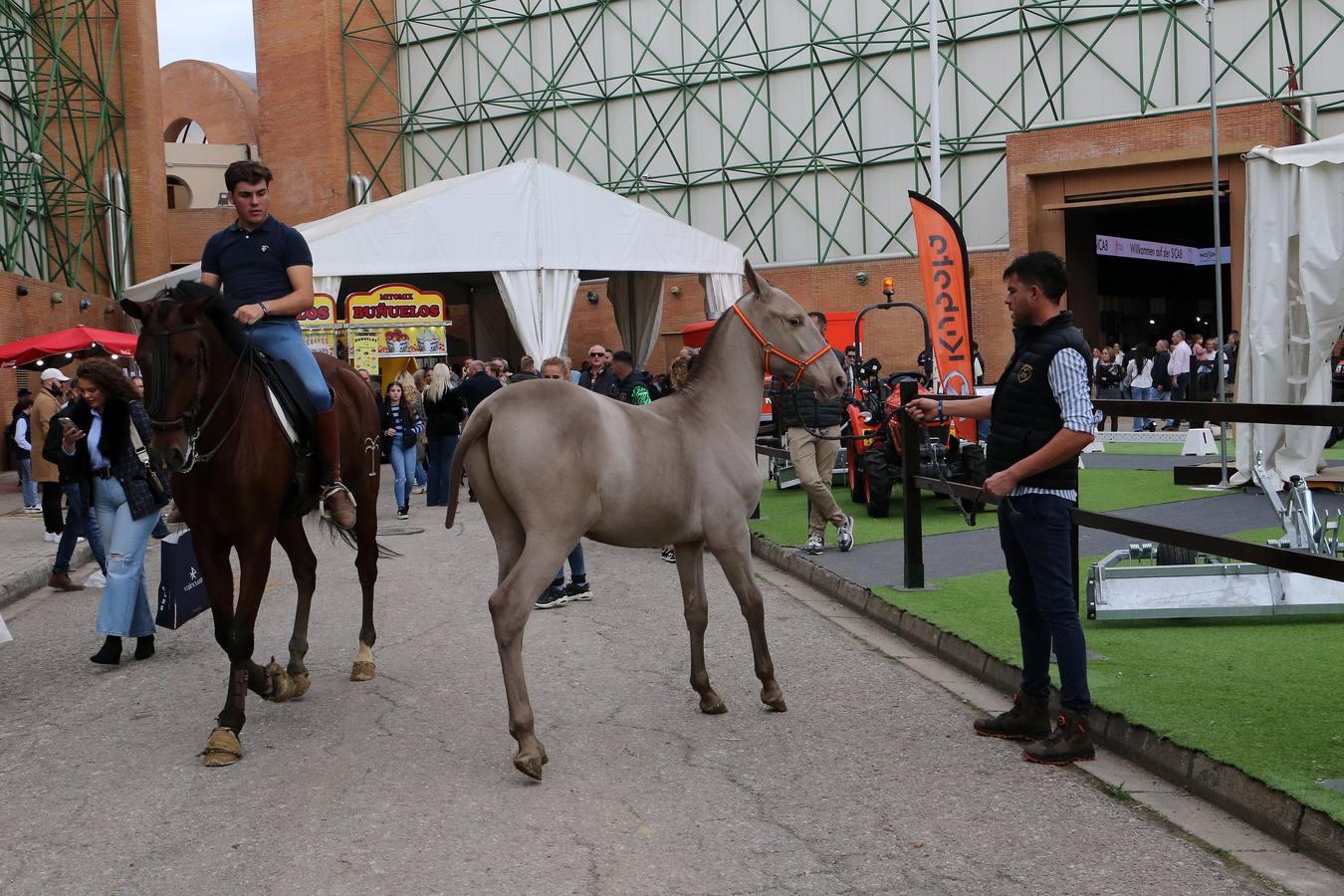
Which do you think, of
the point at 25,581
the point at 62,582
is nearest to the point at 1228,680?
the point at 62,582

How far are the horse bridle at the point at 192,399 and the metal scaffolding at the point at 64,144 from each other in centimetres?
2801

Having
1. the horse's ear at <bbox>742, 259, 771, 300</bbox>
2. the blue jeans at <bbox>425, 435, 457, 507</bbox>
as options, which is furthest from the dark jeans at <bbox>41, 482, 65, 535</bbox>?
the horse's ear at <bbox>742, 259, 771, 300</bbox>

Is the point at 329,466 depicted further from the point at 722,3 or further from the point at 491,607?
the point at 722,3

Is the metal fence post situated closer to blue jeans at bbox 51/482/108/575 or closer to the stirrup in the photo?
the stirrup

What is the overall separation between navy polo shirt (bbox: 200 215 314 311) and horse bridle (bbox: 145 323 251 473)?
69 cm

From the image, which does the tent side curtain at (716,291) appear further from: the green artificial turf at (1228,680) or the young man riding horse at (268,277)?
the young man riding horse at (268,277)

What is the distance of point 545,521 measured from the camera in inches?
227

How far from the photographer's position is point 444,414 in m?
18.9

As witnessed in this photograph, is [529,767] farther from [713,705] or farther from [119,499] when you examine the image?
[119,499]

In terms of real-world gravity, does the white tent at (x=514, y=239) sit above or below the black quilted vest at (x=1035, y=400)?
A: above

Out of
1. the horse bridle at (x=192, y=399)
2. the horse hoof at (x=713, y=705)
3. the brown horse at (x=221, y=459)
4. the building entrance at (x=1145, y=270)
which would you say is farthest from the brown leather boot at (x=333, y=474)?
the building entrance at (x=1145, y=270)

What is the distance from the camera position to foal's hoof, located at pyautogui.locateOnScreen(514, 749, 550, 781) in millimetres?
5406

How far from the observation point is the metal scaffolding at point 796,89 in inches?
1331

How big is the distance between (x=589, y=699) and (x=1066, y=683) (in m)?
2.62
